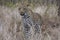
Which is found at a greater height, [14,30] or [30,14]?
[30,14]

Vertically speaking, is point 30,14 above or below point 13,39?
above

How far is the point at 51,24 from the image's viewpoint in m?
7.89

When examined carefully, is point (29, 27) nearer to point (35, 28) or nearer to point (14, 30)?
point (35, 28)

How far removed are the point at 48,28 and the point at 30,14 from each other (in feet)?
4.13

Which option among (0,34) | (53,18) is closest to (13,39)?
(0,34)

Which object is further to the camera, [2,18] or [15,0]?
[15,0]

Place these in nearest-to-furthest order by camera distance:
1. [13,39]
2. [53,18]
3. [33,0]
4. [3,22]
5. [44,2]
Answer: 1. [13,39]
2. [3,22]
3. [53,18]
4. [44,2]
5. [33,0]

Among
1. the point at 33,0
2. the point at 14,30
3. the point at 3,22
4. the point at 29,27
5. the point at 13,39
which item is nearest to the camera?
the point at 29,27

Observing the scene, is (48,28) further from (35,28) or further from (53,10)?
(53,10)

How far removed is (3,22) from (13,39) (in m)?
1.26

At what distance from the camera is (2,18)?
26.8ft

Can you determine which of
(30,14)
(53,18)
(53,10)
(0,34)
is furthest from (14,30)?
(53,10)

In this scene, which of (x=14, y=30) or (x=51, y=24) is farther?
(x=51, y=24)

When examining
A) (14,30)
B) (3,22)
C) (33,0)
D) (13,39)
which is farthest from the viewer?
(33,0)
